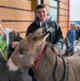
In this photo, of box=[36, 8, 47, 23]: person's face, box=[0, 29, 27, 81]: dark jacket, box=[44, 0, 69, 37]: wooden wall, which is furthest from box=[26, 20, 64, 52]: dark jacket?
box=[44, 0, 69, 37]: wooden wall

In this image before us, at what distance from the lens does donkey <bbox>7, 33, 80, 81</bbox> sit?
359 centimetres

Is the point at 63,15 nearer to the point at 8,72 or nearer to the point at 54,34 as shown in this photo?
the point at 54,34

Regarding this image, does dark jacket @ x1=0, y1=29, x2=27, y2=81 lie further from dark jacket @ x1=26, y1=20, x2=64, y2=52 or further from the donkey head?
dark jacket @ x1=26, y1=20, x2=64, y2=52

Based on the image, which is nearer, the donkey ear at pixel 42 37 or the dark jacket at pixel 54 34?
the donkey ear at pixel 42 37

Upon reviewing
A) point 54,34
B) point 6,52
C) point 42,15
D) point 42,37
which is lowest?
point 6,52

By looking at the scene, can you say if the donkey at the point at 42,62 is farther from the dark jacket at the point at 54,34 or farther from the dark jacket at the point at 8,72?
the dark jacket at the point at 54,34

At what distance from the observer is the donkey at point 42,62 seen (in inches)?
141

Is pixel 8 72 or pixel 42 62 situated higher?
pixel 42 62

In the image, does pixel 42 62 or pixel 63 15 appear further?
pixel 63 15

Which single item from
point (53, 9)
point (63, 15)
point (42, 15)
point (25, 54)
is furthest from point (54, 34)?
point (63, 15)

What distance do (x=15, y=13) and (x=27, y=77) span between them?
169 inches

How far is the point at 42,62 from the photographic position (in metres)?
3.73


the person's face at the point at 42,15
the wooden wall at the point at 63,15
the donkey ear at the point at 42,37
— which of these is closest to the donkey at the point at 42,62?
the donkey ear at the point at 42,37

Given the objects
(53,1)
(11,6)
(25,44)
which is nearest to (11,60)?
(25,44)
